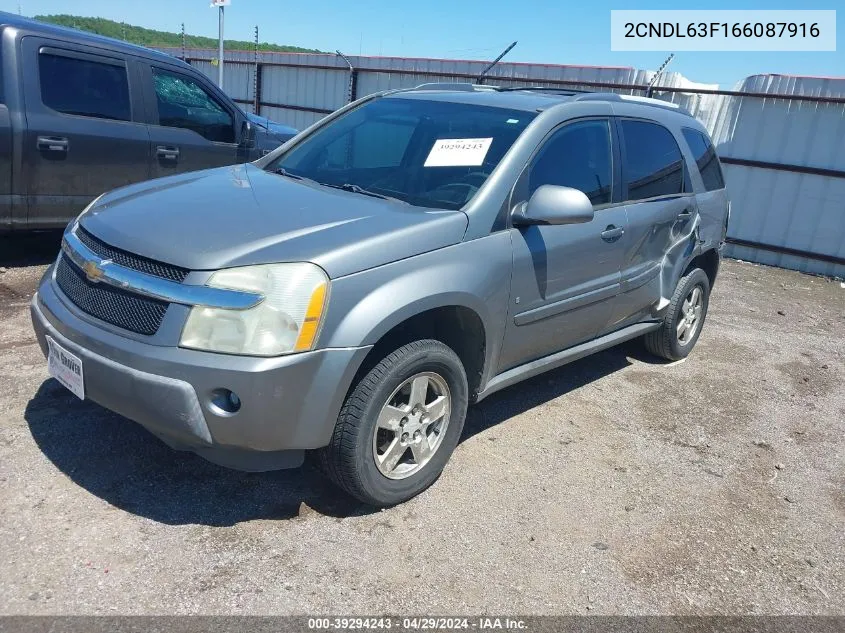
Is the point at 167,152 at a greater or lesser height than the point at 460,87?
lesser

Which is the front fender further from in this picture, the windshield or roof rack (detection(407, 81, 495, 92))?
roof rack (detection(407, 81, 495, 92))

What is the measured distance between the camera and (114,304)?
282cm

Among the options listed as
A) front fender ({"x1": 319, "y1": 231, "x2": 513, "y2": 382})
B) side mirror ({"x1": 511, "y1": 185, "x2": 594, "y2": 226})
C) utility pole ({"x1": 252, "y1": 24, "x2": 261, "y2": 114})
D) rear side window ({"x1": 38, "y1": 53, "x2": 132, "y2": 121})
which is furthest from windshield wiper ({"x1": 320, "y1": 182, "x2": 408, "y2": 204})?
utility pole ({"x1": 252, "y1": 24, "x2": 261, "y2": 114})

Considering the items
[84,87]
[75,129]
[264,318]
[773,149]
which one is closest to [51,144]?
[75,129]

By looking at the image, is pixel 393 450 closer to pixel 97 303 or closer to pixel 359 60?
pixel 97 303

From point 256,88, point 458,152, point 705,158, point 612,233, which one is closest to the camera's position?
point 458,152

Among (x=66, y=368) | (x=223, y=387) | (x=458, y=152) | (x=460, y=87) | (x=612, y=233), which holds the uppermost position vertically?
(x=460, y=87)

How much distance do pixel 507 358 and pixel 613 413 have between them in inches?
49.5

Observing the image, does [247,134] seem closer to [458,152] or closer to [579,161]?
[458,152]

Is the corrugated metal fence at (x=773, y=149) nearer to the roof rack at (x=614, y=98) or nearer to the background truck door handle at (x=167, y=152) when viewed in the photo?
the roof rack at (x=614, y=98)

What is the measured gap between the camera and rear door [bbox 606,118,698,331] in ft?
14.3

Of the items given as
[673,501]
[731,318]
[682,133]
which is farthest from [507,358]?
[731,318]

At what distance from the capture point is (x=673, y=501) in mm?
3576

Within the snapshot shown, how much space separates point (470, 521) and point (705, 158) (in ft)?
11.5
